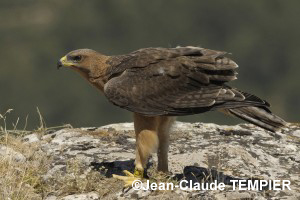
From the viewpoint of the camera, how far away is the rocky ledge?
11.1 meters

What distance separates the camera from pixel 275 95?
149250mm

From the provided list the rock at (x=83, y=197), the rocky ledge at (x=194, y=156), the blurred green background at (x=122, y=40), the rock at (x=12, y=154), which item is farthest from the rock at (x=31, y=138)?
the blurred green background at (x=122, y=40)

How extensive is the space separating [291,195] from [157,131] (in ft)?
6.85

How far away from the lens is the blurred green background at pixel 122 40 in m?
136

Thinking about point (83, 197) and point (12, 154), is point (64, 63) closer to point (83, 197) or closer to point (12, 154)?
point (12, 154)

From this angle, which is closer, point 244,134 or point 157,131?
point 157,131

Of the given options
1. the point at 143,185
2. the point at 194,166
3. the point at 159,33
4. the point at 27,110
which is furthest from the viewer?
the point at 159,33

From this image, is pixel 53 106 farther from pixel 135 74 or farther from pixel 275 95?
pixel 135 74

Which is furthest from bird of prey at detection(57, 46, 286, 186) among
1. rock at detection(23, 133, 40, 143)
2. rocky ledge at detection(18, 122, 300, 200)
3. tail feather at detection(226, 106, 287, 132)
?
rock at detection(23, 133, 40, 143)

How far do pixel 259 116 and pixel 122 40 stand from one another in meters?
152

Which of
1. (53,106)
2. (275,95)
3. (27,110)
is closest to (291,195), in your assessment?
(27,110)

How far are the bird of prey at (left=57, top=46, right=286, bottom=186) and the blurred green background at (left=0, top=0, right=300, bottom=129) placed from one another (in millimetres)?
107917

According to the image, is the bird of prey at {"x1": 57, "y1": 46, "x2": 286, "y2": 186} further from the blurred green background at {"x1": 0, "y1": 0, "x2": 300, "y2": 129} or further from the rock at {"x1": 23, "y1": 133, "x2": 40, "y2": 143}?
the blurred green background at {"x1": 0, "y1": 0, "x2": 300, "y2": 129}

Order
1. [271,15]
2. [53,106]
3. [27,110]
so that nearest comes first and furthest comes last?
1. [27,110]
2. [53,106]
3. [271,15]
